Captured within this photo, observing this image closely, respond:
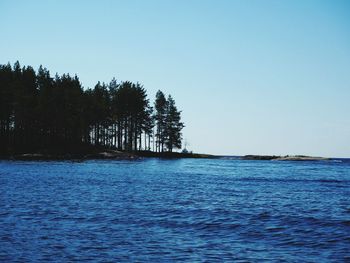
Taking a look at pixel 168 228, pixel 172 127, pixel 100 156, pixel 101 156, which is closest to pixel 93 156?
pixel 100 156

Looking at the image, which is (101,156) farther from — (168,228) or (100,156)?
(168,228)

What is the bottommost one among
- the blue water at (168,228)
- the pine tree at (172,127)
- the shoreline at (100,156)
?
the blue water at (168,228)

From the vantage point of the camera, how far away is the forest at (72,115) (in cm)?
8494

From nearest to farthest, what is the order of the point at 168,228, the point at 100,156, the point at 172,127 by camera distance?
the point at 168,228
the point at 100,156
the point at 172,127

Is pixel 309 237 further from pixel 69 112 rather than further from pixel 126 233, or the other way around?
pixel 69 112

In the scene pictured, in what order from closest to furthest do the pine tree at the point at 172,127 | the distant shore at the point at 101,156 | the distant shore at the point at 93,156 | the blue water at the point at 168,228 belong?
the blue water at the point at 168,228 → the distant shore at the point at 93,156 → the distant shore at the point at 101,156 → the pine tree at the point at 172,127

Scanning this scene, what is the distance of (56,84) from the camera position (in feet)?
332

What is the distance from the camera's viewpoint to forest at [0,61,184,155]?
84.9 m

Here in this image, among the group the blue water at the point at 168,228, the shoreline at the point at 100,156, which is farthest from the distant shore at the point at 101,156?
the blue water at the point at 168,228

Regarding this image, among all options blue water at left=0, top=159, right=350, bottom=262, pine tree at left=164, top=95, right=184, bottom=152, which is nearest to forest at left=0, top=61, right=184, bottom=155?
pine tree at left=164, top=95, right=184, bottom=152

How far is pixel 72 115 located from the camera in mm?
93250

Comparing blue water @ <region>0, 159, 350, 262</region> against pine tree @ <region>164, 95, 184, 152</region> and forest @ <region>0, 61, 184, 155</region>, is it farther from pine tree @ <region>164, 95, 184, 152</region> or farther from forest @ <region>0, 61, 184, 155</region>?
pine tree @ <region>164, 95, 184, 152</region>

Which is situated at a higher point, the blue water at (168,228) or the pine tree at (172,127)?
the pine tree at (172,127)

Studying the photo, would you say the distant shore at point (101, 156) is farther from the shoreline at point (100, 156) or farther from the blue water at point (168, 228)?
the blue water at point (168, 228)
